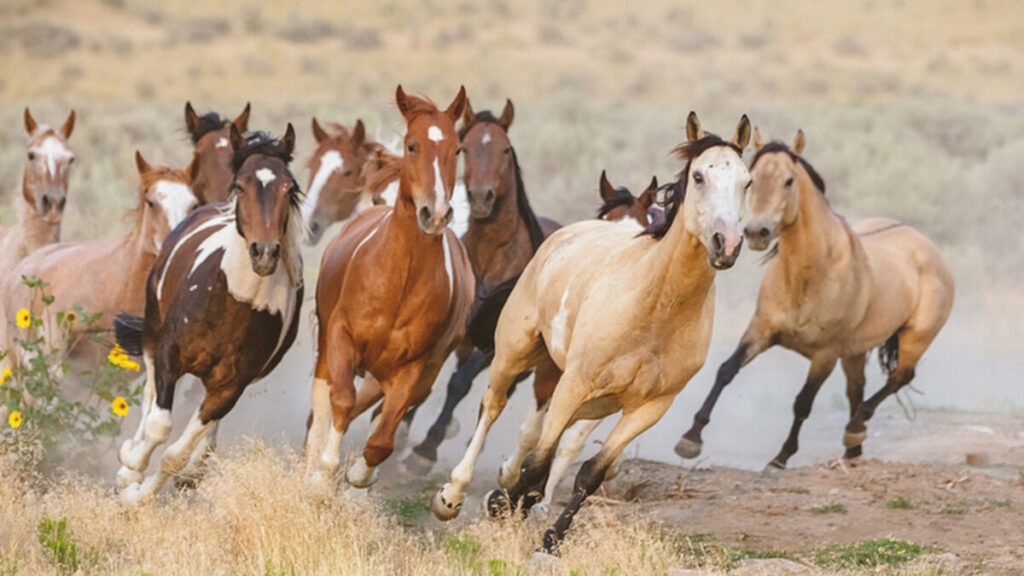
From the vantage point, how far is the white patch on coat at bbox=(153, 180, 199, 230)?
891cm

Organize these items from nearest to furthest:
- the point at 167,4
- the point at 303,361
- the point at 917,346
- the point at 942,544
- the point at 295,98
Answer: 1. the point at 942,544
2. the point at 917,346
3. the point at 303,361
4. the point at 295,98
5. the point at 167,4

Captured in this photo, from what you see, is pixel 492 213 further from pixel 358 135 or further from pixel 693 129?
pixel 693 129

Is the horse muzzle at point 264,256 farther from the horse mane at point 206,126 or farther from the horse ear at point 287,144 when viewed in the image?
the horse mane at point 206,126

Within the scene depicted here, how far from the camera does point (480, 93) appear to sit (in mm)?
30766

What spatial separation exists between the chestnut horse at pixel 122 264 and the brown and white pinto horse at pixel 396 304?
1.80 metres

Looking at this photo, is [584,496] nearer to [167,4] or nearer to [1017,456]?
[1017,456]

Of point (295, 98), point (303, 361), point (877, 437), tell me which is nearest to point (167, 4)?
point (295, 98)

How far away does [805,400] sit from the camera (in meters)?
10.6

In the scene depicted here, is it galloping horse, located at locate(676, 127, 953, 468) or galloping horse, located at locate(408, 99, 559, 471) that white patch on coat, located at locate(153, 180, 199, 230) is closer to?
galloping horse, located at locate(408, 99, 559, 471)

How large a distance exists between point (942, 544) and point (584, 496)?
193 centimetres

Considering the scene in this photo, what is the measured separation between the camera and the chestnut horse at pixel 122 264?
8977 mm

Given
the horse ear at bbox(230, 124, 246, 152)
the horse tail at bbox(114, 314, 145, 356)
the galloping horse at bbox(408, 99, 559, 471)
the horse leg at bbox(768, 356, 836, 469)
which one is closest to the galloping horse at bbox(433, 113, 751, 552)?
the horse ear at bbox(230, 124, 246, 152)

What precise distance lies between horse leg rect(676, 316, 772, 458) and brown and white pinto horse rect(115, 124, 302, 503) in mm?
3290

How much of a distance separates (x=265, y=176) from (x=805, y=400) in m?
5.07
